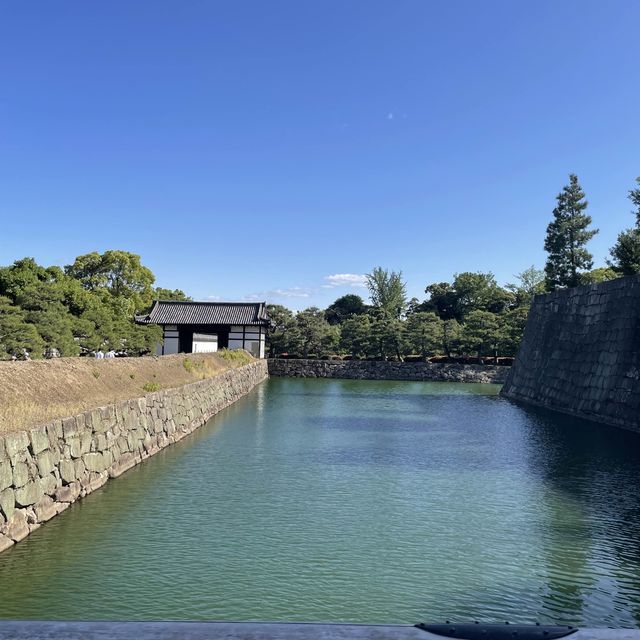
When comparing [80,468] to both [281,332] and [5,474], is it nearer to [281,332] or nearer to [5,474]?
[5,474]

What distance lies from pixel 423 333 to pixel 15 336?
3340 centimetres

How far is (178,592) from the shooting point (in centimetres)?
589

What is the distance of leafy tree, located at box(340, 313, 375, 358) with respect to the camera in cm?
4656

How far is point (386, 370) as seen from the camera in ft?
146

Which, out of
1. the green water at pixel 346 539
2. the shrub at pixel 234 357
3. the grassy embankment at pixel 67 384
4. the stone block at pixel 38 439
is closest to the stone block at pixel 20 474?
the stone block at pixel 38 439

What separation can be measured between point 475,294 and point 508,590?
57.5 m

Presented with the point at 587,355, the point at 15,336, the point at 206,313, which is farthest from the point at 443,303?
the point at 15,336

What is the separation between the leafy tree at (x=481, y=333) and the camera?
42.9m

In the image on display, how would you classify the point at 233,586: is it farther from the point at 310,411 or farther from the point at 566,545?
the point at 310,411

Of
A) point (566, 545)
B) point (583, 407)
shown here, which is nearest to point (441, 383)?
point (583, 407)

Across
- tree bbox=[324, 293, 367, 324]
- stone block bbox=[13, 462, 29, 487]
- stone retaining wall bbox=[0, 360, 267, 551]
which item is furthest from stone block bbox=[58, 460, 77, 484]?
tree bbox=[324, 293, 367, 324]

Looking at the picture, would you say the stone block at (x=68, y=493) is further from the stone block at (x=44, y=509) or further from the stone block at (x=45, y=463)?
the stone block at (x=45, y=463)

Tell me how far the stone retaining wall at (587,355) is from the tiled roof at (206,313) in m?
18.6

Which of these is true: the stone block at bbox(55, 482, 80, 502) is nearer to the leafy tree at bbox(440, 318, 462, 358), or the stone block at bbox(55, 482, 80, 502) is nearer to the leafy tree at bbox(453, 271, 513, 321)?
the leafy tree at bbox(440, 318, 462, 358)
